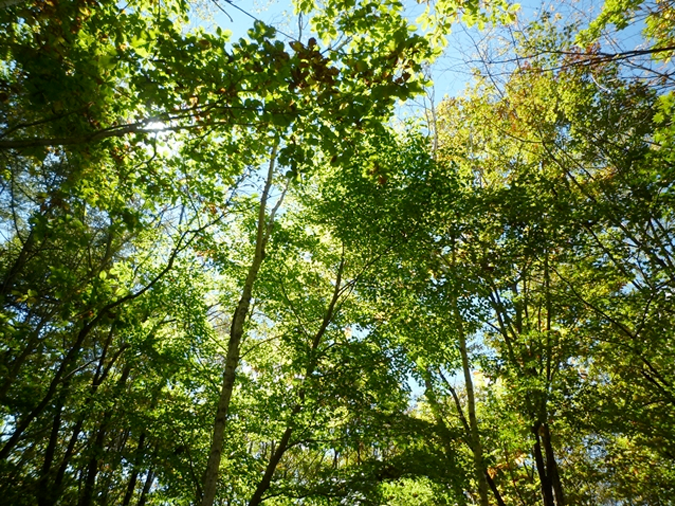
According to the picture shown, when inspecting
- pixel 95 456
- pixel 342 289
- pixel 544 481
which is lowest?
pixel 544 481

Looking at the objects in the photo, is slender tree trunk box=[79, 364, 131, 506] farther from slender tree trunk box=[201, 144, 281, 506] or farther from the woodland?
slender tree trunk box=[201, 144, 281, 506]

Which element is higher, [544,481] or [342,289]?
[342,289]

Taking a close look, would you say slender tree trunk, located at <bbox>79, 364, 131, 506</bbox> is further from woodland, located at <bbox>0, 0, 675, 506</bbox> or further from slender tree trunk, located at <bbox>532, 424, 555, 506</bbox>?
slender tree trunk, located at <bbox>532, 424, 555, 506</bbox>

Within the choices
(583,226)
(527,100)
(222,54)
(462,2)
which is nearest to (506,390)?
(583,226)

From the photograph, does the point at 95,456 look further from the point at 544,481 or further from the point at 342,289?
the point at 544,481

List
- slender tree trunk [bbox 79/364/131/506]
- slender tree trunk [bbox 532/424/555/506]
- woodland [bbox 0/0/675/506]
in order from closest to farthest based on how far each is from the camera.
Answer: woodland [bbox 0/0/675/506]
slender tree trunk [bbox 79/364/131/506]
slender tree trunk [bbox 532/424/555/506]

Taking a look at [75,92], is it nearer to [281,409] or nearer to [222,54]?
[222,54]

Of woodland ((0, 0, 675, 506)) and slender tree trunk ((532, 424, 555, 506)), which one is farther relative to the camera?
slender tree trunk ((532, 424, 555, 506))

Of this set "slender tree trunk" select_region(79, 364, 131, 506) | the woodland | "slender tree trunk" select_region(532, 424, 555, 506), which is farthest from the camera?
"slender tree trunk" select_region(532, 424, 555, 506)

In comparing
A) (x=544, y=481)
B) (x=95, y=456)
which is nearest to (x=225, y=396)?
(x=95, y=456)

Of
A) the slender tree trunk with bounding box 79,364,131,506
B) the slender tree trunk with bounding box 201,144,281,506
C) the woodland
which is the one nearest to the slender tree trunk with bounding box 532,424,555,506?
the woodland

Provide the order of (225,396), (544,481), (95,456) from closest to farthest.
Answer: (225,396), (95,456), (544,481)

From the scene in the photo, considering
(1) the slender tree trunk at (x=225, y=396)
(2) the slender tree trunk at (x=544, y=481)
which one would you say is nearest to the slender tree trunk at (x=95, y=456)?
(1) the slender tree trunk at (x=225, y=396)

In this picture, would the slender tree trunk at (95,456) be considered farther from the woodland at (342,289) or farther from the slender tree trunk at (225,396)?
the slender tree trunk at (225,396)
